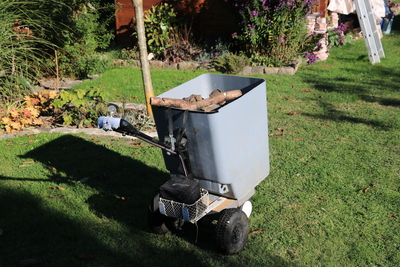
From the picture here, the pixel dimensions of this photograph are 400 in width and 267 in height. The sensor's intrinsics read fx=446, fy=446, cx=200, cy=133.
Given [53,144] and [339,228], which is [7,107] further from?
[339,228]

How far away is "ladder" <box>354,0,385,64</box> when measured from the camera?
9.65 m

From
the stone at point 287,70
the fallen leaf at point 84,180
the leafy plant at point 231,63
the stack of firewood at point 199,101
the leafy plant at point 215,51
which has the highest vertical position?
the stack of firewood at point 199,101

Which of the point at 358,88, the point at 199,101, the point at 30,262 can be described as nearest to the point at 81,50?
the point at 358,88

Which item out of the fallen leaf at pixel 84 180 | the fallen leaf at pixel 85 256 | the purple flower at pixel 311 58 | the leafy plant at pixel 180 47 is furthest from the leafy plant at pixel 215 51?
the fallen leaf at pixel 85 256

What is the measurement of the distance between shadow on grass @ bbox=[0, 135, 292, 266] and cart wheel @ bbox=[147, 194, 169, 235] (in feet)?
0.24

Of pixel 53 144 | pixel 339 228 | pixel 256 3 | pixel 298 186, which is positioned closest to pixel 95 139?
pixel 53 144

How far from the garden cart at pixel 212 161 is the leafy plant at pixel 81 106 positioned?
3.03 metres

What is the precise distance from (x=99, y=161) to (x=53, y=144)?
3.01 feet

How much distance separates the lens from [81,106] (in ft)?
21.0

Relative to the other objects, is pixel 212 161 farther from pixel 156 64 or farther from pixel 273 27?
pixel 156 64

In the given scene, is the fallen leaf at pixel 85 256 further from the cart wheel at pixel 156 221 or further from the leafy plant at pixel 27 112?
the leafy plant at pixel 27 112

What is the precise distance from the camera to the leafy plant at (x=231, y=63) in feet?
29.8

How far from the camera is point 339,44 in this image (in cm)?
1153

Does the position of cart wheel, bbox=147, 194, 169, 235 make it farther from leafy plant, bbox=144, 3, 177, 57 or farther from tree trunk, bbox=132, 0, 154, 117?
leafy plant, bbox=144, 3, 177, 57
